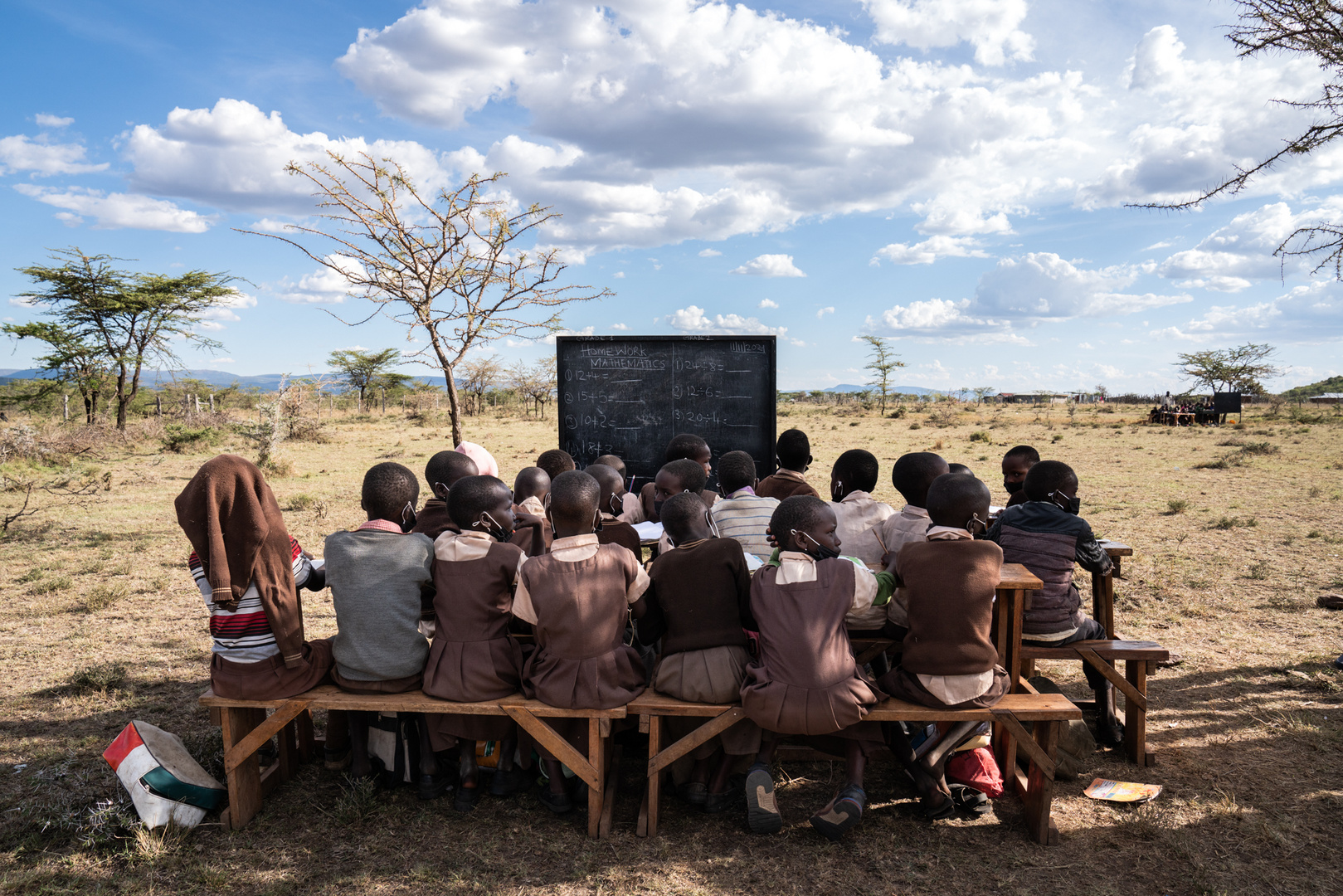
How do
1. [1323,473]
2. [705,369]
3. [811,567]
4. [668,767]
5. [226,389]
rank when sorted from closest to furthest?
[811,567]
[668,767]
[705,369]
[1323,473]
[226,389]

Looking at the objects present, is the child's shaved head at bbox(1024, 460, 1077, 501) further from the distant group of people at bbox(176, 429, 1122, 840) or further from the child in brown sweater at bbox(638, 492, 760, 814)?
the child in brown sweater at bbox(638, 492, 760, 814)

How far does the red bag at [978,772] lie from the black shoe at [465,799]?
2.21 meters

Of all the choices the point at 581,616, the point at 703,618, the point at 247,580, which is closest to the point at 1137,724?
the point at 703,618

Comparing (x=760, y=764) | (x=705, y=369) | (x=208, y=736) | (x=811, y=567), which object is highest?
(x=705, y=369)

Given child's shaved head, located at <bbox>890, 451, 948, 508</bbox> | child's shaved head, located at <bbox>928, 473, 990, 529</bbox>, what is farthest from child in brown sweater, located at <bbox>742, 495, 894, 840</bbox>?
child's shaved head, located at <bbox>890, 451, 948, 508</bbox>

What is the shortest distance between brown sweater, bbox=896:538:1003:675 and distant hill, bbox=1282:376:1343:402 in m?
85.2

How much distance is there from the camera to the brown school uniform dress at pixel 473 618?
3217mm

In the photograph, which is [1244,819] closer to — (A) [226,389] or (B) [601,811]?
(B) [601,811]

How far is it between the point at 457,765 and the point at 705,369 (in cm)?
420

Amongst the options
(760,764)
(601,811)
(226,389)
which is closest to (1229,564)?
(760,764)

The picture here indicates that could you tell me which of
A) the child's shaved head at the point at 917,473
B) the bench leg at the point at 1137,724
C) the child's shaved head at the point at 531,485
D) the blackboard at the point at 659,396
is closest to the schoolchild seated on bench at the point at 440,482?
the child's shaved head at the point at 531,485

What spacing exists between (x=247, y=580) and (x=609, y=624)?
152 cm

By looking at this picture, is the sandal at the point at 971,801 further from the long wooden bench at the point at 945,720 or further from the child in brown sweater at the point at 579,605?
the child in brown sweater at the point at 579,605

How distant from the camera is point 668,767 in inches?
139
